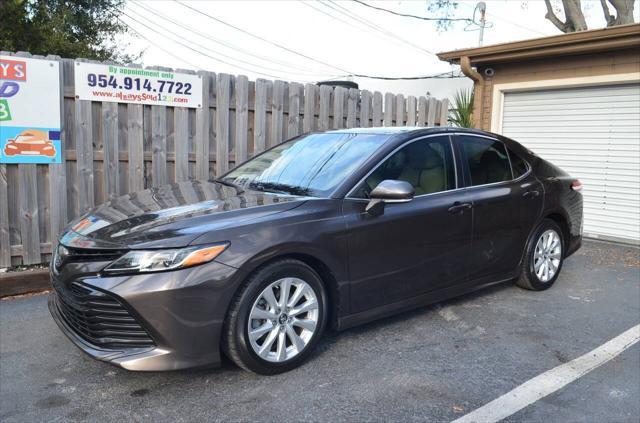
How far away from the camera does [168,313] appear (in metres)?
2.85

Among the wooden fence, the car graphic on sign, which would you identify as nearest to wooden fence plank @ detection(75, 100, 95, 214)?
the wooden fence

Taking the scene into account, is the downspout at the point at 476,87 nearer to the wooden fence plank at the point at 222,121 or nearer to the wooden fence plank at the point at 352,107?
the wooden fence plank at the point at 352,107

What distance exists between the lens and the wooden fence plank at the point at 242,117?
251 inches

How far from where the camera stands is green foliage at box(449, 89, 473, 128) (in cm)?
980

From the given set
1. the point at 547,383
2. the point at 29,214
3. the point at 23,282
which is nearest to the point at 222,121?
the point at 29,214

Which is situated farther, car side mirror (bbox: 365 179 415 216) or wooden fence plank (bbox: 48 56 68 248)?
wooden fence plank (bbox: 48 56 68 248)

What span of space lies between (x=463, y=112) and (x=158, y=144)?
6.07 metres

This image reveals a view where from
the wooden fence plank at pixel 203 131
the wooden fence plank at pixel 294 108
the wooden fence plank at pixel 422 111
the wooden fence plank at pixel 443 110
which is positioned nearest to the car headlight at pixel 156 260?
the wooden fence plank at pixel 203 131

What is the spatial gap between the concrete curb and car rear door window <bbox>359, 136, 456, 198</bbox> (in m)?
3.39

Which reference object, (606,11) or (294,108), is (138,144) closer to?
(294,108)

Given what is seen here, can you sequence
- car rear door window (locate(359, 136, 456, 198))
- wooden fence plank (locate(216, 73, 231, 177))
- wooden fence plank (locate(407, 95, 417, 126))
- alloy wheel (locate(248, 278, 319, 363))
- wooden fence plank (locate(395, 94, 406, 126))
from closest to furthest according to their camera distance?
alloy wheel (locate(248, 278, 319, 363)) → car rear door window (locate(359, 136, 456, 198)) → wooden fence plank (locate(216, 73, 231, 177)) → wooden fence plank (locate(395, 94, 406, 126)) → wooden fence plank (locate(407, 95, 417, 126))

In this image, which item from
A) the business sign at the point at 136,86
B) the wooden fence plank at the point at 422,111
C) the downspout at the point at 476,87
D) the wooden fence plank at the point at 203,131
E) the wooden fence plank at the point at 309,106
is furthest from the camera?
the downspout at the point at 476,87

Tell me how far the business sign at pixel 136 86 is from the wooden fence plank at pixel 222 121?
25cm

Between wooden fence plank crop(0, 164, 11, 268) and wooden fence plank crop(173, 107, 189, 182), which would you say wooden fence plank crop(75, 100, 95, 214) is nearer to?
wooden fence plank crop(0, 164, 11, 268)
